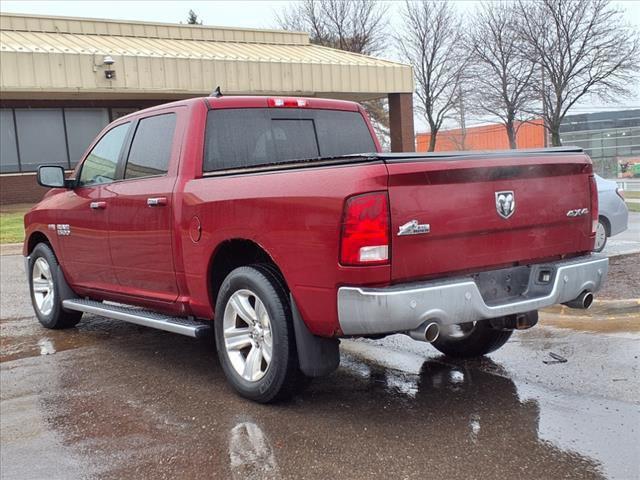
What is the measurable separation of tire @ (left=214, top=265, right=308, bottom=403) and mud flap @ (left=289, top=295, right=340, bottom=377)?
0.08m

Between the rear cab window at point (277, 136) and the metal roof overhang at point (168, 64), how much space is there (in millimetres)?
16305

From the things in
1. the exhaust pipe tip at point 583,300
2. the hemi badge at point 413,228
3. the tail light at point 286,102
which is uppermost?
the tail light at point 286,102

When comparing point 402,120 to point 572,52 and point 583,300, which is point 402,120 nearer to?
point 572,52

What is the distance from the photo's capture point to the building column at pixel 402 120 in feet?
87.4

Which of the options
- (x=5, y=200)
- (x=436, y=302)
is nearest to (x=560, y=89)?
(x=5, y=200)

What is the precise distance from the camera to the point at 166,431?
13.0 ft

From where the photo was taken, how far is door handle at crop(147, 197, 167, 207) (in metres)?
4.84

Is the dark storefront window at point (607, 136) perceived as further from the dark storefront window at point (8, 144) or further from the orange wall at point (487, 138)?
the dark storefront window at point (8, 144)

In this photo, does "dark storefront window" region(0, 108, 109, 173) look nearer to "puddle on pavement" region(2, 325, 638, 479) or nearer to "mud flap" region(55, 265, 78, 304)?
"mud flap" region(55, 265, 78, 304)

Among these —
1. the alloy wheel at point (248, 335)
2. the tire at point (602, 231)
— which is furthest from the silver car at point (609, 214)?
the alloy wheel at point (248, 335)

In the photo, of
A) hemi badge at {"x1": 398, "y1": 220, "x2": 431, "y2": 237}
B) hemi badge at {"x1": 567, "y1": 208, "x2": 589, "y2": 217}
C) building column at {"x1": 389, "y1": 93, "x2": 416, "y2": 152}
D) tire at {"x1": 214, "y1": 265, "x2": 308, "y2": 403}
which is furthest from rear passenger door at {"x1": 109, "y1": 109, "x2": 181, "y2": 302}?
building column at {"x1": 389, "y1": 93, "x2": 416, "y2": 152}

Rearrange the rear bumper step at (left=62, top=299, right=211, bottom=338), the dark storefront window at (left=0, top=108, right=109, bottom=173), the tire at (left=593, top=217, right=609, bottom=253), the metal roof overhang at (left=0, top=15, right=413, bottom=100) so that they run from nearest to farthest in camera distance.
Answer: the rear bumper step at (left=62, top=299, right=211, bottom=338) < the tire at (left=593, top=217, right=609, bottom=253) < the metal roof overhang at (left=0, top=15, right=413, bottom=100) < the dark storefront window at (left=0, top=108, right=109, bottom=173)

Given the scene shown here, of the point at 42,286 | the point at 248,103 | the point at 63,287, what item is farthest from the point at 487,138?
the point at 248,103

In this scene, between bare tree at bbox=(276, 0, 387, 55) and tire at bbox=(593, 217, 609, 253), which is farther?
bare tree at bbox=(276, 0, 387, 55)
